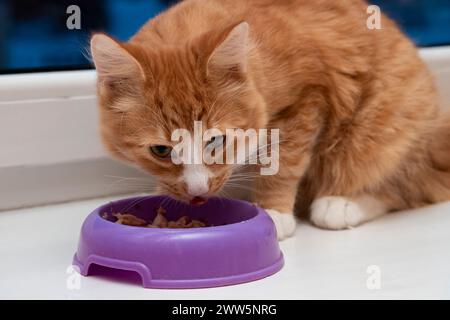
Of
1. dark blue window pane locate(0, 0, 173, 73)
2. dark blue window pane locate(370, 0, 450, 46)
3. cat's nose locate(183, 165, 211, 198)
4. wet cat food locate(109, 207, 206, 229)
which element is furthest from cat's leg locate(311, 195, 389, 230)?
dark blue window pane locate(370, 0, 450, 46)

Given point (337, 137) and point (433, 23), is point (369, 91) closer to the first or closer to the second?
point (337, 137)

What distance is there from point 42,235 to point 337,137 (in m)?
0.82

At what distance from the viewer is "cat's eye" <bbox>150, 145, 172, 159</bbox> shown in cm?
157

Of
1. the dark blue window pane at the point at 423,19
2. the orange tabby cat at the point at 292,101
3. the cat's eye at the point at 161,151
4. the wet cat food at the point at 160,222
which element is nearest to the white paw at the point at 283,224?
the orange tabby cat at the point at 292,101

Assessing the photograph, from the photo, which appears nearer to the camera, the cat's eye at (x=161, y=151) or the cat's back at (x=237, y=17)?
the cat's eye at (x=161, y=151)

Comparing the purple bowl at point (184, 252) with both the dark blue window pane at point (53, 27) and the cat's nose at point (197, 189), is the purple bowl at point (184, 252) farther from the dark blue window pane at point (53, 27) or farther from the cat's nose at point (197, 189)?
the dark blue window pane at point (53, 27)

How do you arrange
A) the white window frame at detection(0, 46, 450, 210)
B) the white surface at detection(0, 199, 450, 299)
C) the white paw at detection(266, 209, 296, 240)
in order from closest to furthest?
1. the white surface at detection(0, 199, 450, 299)
2. the white paw at detection(266, 209, 296, 240)
3. the white window frame at detection(0, 46, 450, 210)

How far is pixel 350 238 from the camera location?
178 centimetres

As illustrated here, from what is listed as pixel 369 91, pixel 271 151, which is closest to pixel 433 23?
pixel 369 91

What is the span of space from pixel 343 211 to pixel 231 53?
566mm

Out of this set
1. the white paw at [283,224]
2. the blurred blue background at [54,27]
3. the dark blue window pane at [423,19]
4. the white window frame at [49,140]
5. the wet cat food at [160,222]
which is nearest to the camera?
the wet cat food at [160,222]

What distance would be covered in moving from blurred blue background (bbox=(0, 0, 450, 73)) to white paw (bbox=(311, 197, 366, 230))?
2.75 feet

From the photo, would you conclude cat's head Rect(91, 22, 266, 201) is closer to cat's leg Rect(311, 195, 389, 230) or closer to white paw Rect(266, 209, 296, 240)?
white paw Rect(266, 209, 296, 240)

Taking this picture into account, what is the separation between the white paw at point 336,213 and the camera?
185 centimetres
